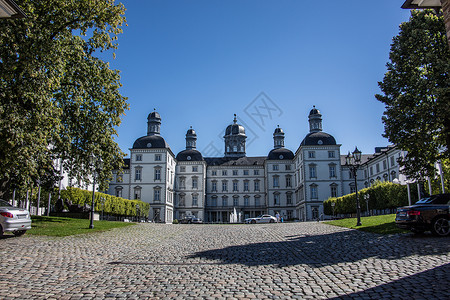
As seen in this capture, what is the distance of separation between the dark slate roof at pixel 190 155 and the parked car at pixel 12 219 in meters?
60.7

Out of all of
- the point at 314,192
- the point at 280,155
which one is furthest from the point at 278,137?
the point at 314,192

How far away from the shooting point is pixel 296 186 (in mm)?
73188

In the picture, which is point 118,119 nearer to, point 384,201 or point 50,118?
point 50,118

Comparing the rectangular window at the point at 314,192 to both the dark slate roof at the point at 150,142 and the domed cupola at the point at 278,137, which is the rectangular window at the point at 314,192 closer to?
the domed cupola at the point at 278,137

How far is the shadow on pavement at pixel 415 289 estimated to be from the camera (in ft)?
19.4

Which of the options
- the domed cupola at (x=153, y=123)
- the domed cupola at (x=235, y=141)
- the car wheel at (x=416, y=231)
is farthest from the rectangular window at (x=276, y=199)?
the car wheel at (x=416, y=231)

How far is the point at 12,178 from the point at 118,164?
18.9 ft

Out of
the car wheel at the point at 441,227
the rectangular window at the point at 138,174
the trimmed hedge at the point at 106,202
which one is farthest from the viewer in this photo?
the rectangular window at the point at 138,174

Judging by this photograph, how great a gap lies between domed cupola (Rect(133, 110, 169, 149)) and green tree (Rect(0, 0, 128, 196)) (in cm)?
4171

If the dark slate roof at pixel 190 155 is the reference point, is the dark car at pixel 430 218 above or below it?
below

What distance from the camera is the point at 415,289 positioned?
20.6ft

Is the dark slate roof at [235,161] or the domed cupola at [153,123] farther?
the dark slate roof at [235,161]

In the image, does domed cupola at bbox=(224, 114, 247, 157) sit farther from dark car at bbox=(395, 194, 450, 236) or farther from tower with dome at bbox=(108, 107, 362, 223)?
dark car at bbox=(395, 194, 450, 236)

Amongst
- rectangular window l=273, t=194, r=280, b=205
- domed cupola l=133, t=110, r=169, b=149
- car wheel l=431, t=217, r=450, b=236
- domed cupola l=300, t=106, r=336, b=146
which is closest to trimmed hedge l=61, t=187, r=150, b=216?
domed cupola l=133, t=110, r=169, b=149
